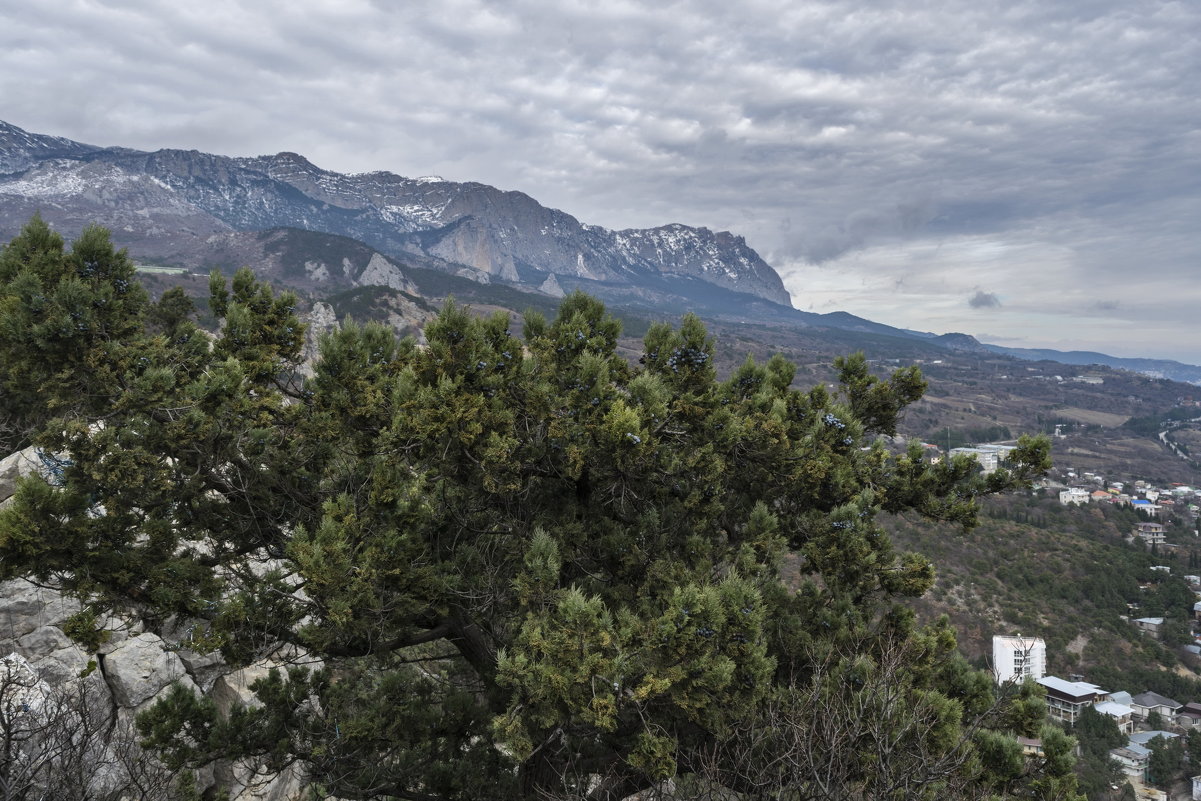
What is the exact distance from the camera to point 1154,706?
A: 48562 mm

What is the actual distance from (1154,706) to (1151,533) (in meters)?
53.1

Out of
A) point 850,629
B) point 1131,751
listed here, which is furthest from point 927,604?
point 850,629

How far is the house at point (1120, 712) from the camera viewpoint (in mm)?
46209

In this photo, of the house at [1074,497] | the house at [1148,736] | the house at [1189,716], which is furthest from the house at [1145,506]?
the house at [1148,736]

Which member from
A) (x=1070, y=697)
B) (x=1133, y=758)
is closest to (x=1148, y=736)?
(x=1133, y=758)

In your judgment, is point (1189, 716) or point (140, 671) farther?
point (1189, 716)

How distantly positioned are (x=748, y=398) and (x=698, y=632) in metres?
3.56

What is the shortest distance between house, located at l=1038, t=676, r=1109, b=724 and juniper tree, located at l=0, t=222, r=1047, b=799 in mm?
54409

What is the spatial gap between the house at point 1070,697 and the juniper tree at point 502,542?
179 ft

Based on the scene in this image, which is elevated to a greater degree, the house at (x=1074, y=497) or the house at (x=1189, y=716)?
the house at (x=1074, y=497)

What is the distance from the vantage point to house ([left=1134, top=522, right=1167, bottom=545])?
275 feet

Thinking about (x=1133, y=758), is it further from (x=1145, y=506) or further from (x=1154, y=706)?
(x=1145, y=506)

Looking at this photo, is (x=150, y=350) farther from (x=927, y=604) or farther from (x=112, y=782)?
(x=927, y=604)

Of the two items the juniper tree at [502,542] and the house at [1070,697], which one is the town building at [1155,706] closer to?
the house at [1070,697]
